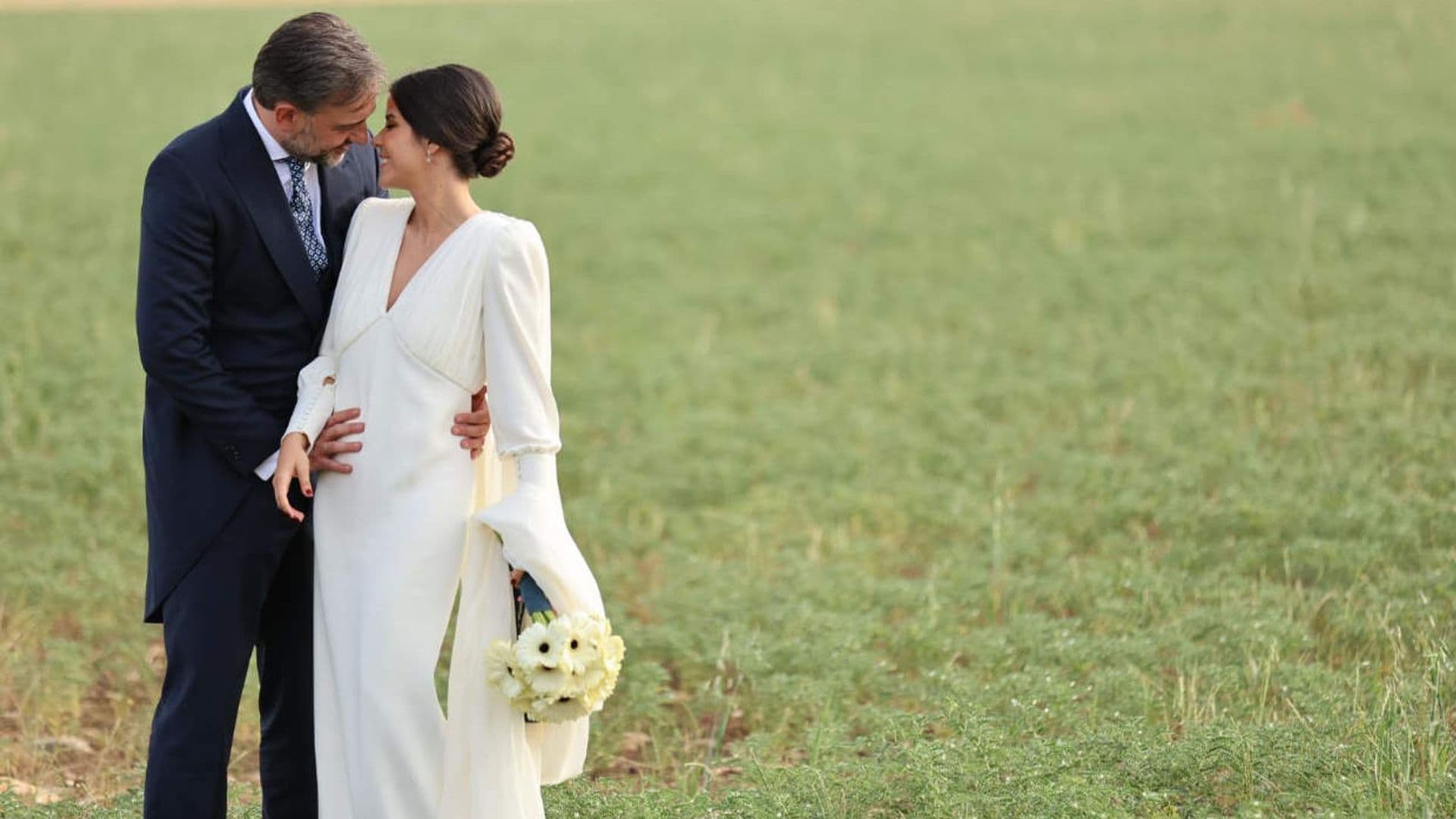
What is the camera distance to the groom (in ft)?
13.4

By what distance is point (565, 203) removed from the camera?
1627cm

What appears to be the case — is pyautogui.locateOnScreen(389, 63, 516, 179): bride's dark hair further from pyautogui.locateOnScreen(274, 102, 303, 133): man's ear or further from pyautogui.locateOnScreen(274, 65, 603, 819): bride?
pyautogui.locateOnScreen(274, 102, 303, 133): man's ear

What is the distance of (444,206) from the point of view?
4215 mm

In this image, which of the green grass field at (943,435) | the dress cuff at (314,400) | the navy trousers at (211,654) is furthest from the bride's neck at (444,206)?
the green grass field at (943,435)

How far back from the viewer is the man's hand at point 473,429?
420 cm

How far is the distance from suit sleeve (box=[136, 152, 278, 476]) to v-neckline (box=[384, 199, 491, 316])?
1.53 ft

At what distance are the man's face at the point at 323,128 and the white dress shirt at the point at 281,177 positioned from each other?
31mm

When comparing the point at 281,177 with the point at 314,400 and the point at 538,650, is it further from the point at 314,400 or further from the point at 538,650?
the point at 538,650

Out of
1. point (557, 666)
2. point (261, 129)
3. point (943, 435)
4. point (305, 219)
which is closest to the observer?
point (557, 666)

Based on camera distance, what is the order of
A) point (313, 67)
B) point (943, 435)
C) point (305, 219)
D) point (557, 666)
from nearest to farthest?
point (557, 666) < point (313, 67) < point (305, 219) < point (943, 435)

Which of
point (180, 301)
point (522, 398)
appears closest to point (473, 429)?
point (522, 398)

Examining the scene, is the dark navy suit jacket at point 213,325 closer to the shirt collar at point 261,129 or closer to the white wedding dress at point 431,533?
the shirt collar at point 261,129

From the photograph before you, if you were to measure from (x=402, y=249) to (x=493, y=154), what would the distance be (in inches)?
15.4

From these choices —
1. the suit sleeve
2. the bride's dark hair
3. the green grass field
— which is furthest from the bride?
the green grass field
